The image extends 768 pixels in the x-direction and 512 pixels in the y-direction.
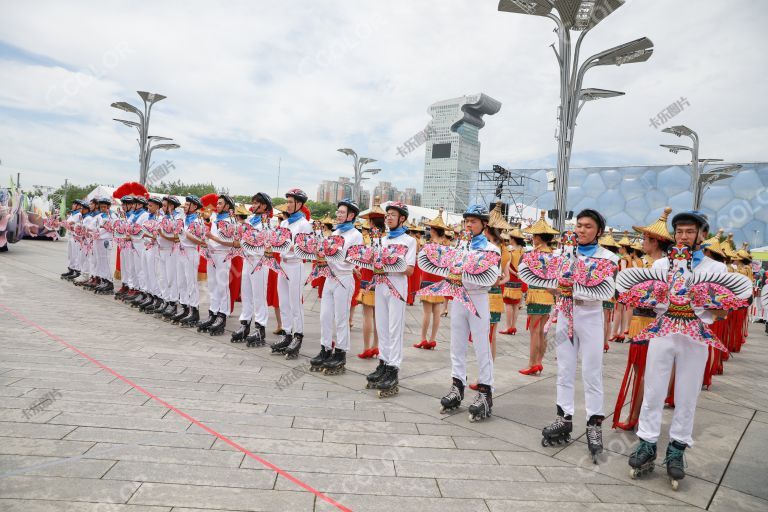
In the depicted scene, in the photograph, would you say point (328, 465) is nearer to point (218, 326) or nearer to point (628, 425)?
point (628, 425)

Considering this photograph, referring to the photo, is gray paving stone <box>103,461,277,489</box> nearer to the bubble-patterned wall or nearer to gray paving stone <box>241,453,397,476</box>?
gray paving stone <box>241,453,397,476</box>

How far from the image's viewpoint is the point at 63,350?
18.5ft

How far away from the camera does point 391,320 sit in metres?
4.86

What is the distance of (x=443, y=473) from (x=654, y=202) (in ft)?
195

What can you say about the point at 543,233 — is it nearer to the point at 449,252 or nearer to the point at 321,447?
the point at 449,252

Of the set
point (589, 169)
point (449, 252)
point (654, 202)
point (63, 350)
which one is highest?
point (589, 169)

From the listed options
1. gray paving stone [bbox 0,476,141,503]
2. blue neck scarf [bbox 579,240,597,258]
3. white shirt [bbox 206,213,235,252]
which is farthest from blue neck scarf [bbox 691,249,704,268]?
white shirt [bbox 206,213,235,252]

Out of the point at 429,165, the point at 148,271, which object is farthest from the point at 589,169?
the point at 148,271

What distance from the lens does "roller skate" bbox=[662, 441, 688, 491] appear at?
3.15 m

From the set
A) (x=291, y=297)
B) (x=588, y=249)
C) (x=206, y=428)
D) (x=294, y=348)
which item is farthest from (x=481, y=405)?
(x=291, y=297)

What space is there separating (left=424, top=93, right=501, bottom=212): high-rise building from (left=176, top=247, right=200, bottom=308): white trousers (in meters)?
25.8

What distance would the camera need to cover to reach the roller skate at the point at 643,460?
10.6 feet

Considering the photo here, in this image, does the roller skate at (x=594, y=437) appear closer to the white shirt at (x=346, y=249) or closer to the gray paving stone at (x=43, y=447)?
the white shirt at (x=346, y=249)

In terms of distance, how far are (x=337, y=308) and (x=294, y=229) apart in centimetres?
133
